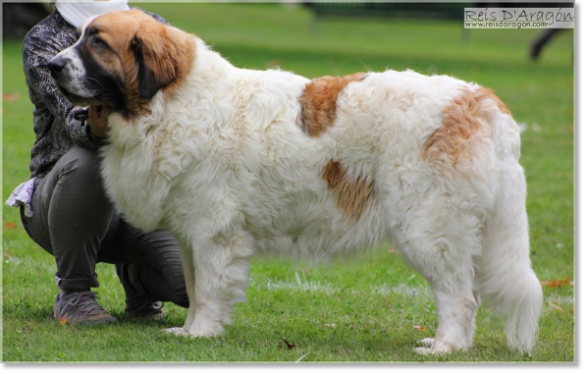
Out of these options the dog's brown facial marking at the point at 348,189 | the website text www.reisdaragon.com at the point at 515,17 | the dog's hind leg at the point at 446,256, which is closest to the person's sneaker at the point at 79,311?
the dog's brown facial marking at the point at 348,189

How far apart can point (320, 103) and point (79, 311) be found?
6.51ft

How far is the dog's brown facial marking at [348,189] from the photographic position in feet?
14.0

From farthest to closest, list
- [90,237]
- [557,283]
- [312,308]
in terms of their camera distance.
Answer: [557,283] < [312,308] < [90,237]

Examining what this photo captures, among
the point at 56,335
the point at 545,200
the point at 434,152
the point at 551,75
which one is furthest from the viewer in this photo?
the point at 551,75

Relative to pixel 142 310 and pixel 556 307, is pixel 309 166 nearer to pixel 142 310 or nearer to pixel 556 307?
pixel 142 310

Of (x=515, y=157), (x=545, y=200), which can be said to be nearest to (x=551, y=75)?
(x=545, y=200)

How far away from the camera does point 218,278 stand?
171 inches

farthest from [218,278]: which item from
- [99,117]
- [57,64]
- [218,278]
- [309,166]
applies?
[57,64]

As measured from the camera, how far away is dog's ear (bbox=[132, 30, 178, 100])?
4133 mm

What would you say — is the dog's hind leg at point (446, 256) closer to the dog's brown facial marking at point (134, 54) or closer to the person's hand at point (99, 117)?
the dog's brown facial marking at point (134, 54)

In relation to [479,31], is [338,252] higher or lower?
lower

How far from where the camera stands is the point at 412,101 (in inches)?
164

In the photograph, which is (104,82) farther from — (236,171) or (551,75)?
(551,75)

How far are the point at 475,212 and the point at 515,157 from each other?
0.41m
